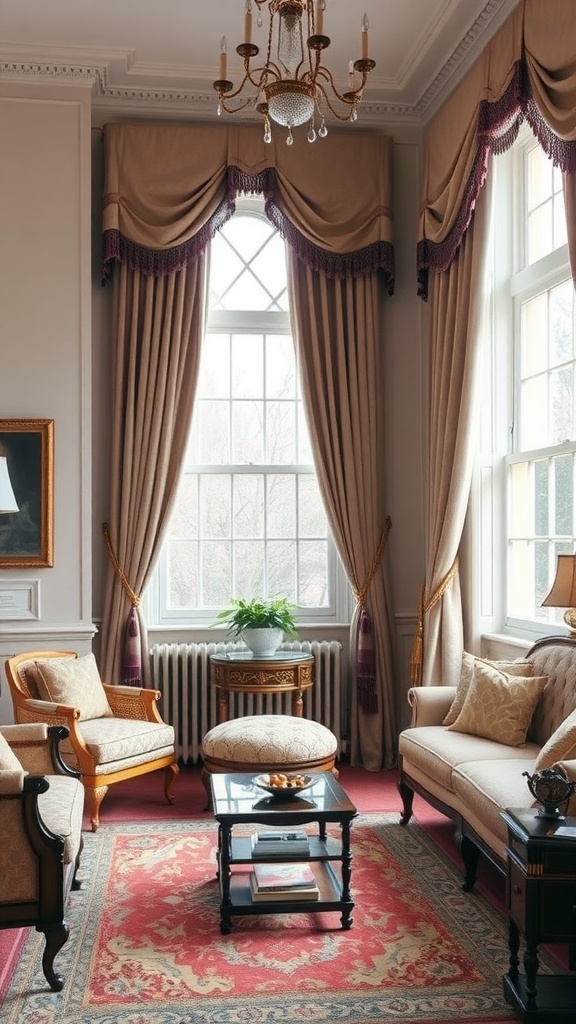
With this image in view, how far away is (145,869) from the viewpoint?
4.30 meters

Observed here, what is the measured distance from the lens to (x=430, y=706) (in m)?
4.91

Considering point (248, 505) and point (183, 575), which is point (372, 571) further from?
point (183, 575)

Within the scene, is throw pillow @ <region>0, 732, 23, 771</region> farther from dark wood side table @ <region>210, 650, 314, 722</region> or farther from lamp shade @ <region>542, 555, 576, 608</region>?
dark wood side table @ <region>210, 650, 314, 722</region>

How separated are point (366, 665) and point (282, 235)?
2.71 meters

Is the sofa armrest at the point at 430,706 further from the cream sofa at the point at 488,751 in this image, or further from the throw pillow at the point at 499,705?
the throw pillow at the point at 499,705

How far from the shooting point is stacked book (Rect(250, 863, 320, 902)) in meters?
3.63

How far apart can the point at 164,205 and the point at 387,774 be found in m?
3.71

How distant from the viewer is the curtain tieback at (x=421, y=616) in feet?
18.5

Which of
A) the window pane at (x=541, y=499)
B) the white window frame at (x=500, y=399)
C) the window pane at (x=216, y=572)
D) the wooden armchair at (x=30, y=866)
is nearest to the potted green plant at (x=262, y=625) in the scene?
the window pane at (x=216, y=572)

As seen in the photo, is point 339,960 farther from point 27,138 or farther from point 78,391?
point 27,138

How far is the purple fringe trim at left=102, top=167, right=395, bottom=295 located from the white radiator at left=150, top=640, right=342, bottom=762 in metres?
2.29

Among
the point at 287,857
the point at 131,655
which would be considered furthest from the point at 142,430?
the point at 287,857

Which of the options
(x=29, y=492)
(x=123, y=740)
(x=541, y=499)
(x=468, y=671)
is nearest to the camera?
(x=468, y=671)

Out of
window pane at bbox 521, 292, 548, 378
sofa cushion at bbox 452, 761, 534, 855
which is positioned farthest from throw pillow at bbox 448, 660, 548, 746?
window pane at bbox 521, 292, 548, 378
